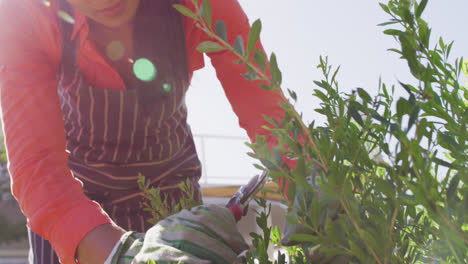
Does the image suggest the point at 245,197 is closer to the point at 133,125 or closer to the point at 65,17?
the point at 133,125

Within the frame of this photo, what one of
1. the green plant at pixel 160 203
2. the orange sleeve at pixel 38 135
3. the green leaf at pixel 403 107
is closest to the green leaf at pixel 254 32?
the green leaf at pixel 403 107

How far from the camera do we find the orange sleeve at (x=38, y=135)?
126 cm

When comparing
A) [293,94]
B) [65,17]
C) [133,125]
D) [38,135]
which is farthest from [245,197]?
[65,17]

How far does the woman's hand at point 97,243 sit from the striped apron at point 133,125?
55 centimetres

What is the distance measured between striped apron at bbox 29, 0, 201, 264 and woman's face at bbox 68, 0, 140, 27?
5cm

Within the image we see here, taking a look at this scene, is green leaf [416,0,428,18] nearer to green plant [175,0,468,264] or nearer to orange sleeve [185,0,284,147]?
green plant [175,0,468,264]

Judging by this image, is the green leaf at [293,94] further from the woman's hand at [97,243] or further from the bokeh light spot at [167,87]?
the bokeh light spot at [167,87]

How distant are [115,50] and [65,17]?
28 centimetres

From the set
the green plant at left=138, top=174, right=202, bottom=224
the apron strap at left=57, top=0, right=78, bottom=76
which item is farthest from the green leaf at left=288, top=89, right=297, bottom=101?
the apron strap at left=57, top=0, right=78, bottom=76

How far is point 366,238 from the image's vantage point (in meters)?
0.34

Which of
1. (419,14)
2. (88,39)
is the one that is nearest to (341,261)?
(419,14)

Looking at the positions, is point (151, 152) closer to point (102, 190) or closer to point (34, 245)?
point (102, 190)

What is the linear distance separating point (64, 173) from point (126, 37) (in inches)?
32.6

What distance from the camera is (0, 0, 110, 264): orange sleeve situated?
1.26 m
